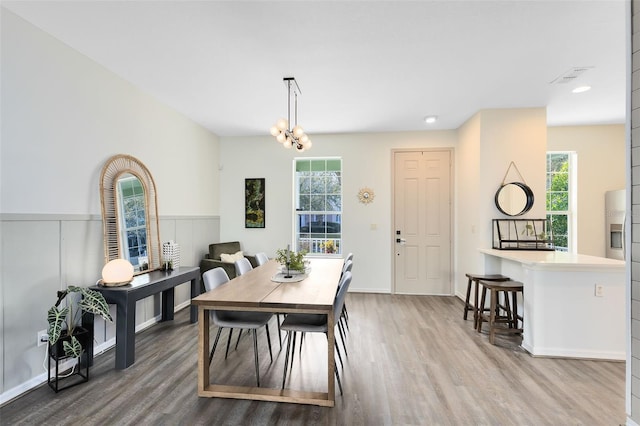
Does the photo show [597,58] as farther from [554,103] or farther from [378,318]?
[378,318]

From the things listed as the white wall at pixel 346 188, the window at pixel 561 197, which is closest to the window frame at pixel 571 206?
the window at pixel 561 197

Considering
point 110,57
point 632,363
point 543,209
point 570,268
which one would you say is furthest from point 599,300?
point 110,57

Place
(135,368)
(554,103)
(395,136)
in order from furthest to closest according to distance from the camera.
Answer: (395,136) → (554,103) → (135,368)

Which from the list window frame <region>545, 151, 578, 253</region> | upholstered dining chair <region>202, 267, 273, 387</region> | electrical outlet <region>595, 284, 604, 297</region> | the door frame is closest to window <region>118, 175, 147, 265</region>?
upholstered dining chair <region>202, 267, 273, 387</region>

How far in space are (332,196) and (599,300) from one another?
12.0 feet

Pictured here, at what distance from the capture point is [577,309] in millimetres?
2730

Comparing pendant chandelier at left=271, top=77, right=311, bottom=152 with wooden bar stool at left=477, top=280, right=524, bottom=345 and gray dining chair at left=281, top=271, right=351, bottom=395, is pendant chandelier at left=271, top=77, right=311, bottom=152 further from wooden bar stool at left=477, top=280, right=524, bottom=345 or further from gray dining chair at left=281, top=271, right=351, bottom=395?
wooden bar stool at left=477, top=280, right=524, bottom=345

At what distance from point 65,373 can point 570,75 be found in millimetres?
5492

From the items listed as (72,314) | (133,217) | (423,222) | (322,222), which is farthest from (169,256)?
(423,222)

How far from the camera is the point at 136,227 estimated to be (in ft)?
10.6

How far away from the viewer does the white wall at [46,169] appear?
2094 mm

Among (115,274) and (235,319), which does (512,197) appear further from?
(115,274)

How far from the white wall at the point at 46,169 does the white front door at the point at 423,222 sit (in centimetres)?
387

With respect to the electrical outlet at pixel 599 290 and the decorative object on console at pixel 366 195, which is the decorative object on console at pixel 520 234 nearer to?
the electrical outlet at pixel 599 290
